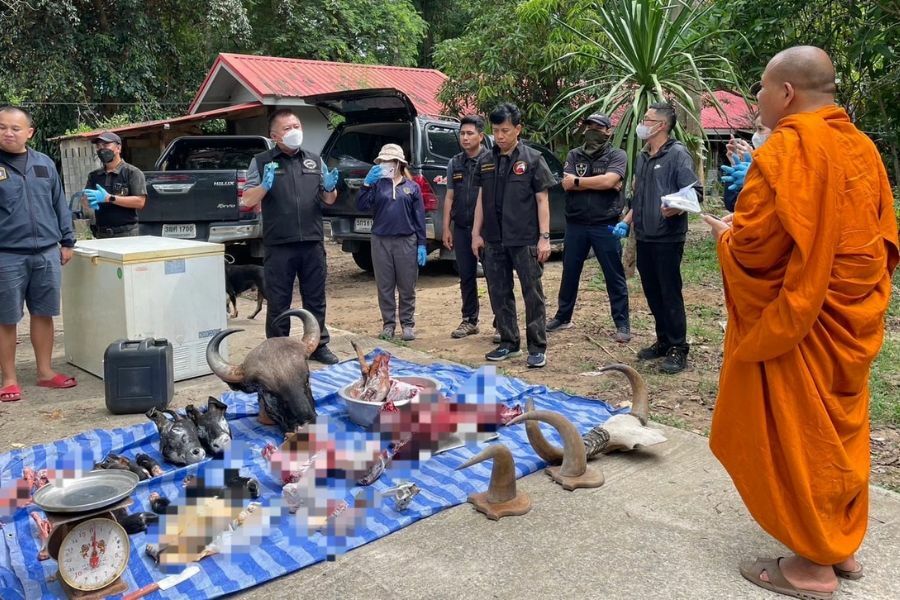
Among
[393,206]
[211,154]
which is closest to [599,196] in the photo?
[393,206]

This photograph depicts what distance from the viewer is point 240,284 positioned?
25.3ft

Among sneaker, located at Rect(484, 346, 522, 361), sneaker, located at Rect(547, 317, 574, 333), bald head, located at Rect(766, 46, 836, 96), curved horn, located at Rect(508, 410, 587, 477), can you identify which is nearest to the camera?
bald head, located at Rect(766, 46, 836, 96)

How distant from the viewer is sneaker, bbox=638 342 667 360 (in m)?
6.11

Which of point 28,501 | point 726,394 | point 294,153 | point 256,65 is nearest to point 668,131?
point 294,153

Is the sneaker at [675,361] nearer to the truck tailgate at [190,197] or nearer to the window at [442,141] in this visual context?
the window at [442,141]

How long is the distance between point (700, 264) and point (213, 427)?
310 inches

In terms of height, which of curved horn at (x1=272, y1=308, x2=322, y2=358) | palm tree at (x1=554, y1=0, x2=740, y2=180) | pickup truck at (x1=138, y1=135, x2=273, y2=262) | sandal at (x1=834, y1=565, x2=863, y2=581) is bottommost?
sandal at (x1=834, y1=565, x2=863, y2=581)

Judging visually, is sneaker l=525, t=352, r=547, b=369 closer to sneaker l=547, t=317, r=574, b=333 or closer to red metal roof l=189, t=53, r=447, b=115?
sneaker l=547, t=317, r=574, b=333

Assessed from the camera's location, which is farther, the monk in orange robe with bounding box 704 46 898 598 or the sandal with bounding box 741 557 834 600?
the sandal with bounding box 741 557 834 600

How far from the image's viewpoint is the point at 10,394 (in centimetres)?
523

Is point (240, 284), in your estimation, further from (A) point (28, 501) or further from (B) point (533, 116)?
(B) point (533, 116)

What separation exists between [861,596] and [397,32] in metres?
23.6

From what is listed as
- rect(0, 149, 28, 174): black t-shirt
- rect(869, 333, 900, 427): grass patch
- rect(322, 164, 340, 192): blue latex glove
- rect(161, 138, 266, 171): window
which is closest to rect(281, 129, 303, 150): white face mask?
rect(322, 164, 340, 192): blue latex glove

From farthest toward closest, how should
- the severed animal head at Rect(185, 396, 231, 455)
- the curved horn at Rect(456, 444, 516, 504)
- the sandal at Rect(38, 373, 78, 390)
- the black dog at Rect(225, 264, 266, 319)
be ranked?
the black dog at Rect(225, 264, 266, 319)
the sandal at Rect(38, 373, 78, 390)
the severed animal head at Rect(185, 396, 231, 455)
the curved horn at Rect(456, 444, 516, 504)
